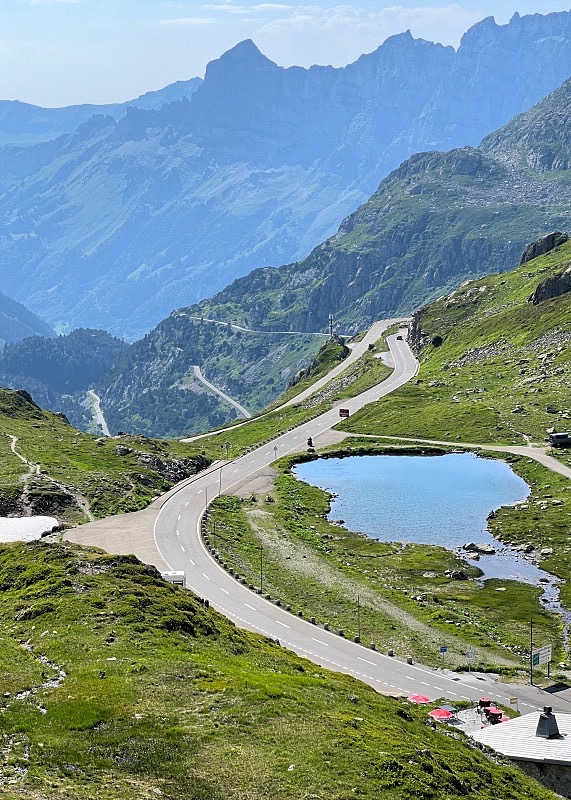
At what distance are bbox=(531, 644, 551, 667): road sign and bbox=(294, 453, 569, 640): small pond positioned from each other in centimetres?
2217

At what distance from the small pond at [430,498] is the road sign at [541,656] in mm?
22174

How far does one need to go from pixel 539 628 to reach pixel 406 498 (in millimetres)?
57729

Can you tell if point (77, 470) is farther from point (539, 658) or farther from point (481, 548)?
point (539, 658)

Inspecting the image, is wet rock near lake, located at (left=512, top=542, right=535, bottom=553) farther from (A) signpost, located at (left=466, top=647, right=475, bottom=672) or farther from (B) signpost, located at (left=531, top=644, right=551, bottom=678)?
(B) signpost, located at (left=531, top=644, right=551, bottom=678)

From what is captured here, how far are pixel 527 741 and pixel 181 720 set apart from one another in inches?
1020

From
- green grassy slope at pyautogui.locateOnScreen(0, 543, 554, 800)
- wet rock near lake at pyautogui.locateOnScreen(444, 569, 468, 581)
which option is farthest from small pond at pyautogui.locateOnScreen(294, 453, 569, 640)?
green grassy slope at pyautogui.locateOnScreen(0, 543, 554, 800)

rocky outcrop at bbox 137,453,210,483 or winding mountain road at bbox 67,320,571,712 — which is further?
rocky outcrop at bbox 137,453,210,483

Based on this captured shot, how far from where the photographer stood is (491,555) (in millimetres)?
129125

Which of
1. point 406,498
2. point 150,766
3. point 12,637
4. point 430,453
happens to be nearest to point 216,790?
point 150,766

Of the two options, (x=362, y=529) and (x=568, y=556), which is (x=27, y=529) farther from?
(x=568, y=556)

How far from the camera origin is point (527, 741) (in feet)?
213

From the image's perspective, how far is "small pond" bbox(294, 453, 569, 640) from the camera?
12850 centimetres

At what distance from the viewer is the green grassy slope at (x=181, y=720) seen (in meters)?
44.5

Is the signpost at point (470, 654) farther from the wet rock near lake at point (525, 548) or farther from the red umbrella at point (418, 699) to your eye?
the wet rock near lake at point (525, 548)
